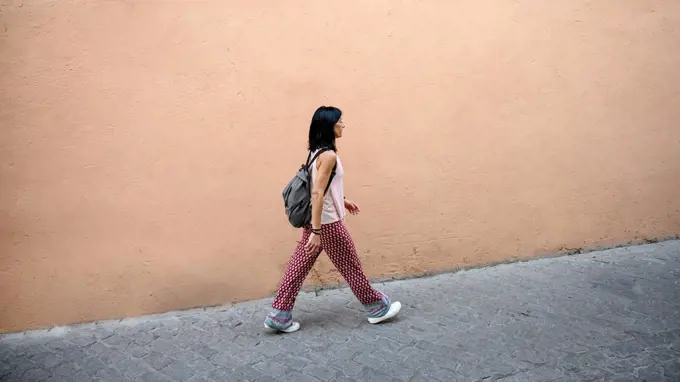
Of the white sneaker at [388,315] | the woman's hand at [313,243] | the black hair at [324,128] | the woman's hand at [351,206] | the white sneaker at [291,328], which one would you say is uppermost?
the black hair at [324,128]

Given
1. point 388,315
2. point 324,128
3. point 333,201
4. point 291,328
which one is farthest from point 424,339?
point 324,128

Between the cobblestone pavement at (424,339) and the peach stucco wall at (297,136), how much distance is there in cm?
36

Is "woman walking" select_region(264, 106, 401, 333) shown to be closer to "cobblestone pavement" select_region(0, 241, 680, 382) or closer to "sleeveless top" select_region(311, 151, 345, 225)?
"sleeveless top" select_region(311, 151, 345, 225)

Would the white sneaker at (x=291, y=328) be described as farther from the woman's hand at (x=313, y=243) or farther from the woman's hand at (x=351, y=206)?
the woman's hand at (x=351, y=206)

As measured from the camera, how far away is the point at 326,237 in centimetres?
404

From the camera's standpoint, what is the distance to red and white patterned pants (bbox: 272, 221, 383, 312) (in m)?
4.07

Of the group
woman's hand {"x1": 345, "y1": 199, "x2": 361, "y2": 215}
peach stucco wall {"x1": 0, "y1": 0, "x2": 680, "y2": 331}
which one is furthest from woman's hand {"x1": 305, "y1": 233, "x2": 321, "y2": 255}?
peach stucco wall {"x1": 0, "y1": 0, "x2": 680, "y2": 331}

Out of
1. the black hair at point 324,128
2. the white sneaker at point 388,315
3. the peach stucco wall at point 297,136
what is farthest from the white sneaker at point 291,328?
the black hair at point 324,128

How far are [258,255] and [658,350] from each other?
2.90 meters

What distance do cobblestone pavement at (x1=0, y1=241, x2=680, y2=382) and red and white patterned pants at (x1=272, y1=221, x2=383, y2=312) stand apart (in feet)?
0.78

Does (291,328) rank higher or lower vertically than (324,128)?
lower

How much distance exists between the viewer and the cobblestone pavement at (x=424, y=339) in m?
3.46

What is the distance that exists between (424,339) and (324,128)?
153 centimetres

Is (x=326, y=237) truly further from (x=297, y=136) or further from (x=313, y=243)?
(x=297, y=136)
